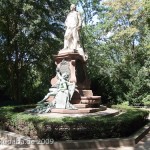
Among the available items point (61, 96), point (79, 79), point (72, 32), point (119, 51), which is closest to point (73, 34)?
point (72, 32)

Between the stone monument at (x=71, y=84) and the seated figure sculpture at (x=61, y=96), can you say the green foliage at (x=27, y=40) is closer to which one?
the stone monument at (x=71, y=84)

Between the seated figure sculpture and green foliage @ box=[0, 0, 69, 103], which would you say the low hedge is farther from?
green foliage @ box=[0, 0, 69, 103]

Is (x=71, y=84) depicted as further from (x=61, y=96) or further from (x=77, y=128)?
(x=77, y=128)

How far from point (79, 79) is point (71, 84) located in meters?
1.27

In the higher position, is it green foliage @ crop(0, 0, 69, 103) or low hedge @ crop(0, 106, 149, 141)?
green foliage @ crop(0, 0, 69, 103)

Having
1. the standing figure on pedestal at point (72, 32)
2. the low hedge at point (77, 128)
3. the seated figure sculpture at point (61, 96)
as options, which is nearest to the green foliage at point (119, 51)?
the standing figure on pedestal at point (72, 32)

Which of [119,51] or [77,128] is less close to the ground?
[119,51]

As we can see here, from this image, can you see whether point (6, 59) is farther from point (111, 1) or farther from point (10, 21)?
point (111, 1)

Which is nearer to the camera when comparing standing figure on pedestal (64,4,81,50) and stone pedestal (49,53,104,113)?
stone pedestal (49,53,104,113)

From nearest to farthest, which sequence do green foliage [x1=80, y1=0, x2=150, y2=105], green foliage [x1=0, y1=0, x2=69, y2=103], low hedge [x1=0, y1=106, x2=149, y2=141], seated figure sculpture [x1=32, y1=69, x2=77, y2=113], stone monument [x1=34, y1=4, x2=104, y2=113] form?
low hedge [x1=0, y1=106, x2=149, y2=141]
seated figure sculpture [x1=32, y1=69, x2=77, y2=113]
stone monument [x1=34, y1=4, x2=104, y2=113]
green foliage [x1=0, y1=0, x2=69, y2=103]
green foliage [x1=80, y1=0, x2=150, y2=105]

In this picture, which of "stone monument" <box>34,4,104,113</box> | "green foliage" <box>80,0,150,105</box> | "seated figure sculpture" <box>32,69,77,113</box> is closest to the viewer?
"seated figure sculpture" <box>32,69,77,113</box>

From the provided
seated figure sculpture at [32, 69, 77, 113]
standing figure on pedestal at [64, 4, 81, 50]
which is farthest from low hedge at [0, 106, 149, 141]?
standing figure on pedestal at [64, 4, 81, 50]

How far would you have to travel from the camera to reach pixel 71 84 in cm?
1401

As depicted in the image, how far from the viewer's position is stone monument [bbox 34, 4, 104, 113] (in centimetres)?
1330
